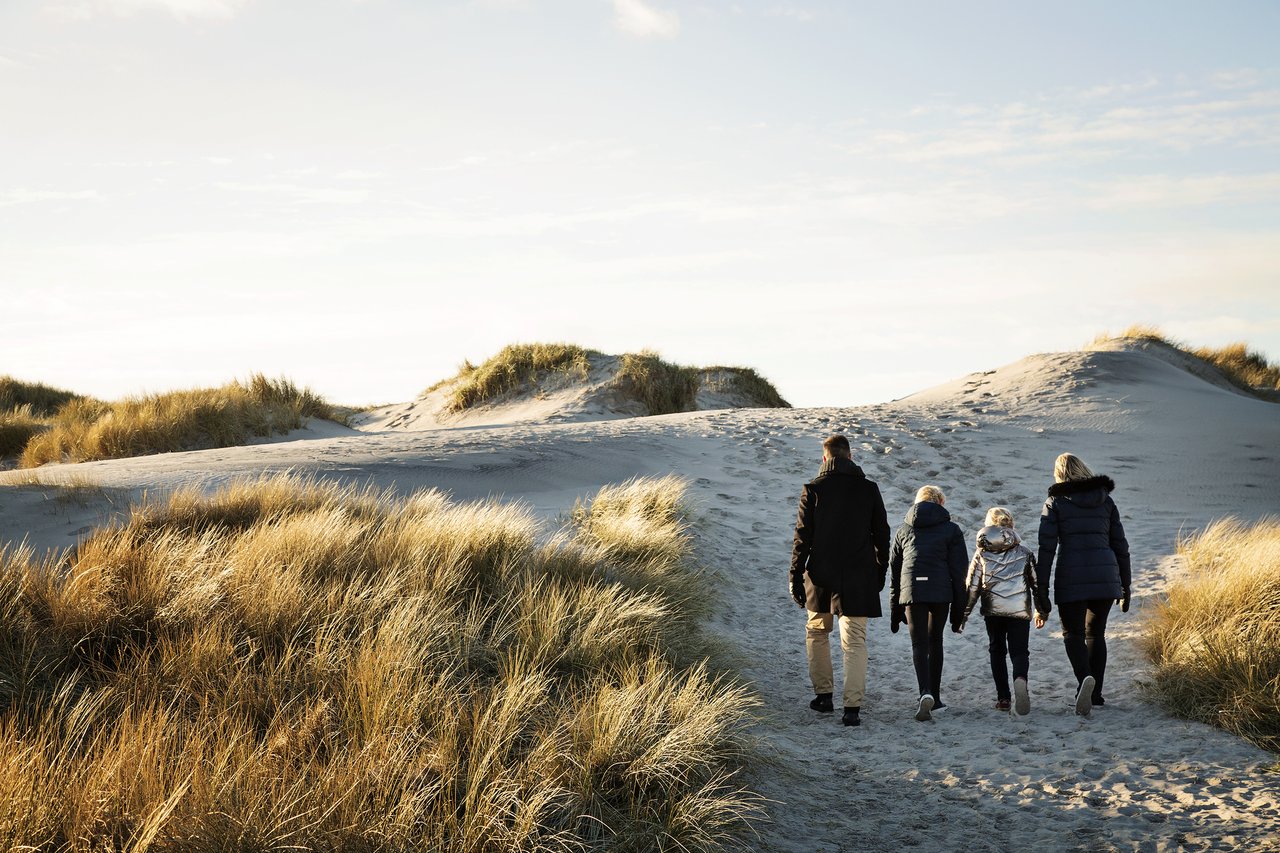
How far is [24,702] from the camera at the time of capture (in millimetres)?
4496

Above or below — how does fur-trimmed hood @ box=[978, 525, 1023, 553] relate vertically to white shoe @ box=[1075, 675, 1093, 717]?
above

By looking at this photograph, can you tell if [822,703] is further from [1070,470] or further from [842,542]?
[1070,470]

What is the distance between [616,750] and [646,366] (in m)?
18.7

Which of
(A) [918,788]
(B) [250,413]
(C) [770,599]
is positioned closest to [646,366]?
(B) [250,413]

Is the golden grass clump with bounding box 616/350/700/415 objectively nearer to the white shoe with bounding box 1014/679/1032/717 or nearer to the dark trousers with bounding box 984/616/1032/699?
the dark trousers with bounding box 984/616/1032/699

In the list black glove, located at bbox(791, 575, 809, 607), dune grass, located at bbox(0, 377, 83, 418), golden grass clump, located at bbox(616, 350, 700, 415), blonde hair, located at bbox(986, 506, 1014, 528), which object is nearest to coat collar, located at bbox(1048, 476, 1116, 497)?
blonde hair, located at bbox(986, 506, 1014, 528)

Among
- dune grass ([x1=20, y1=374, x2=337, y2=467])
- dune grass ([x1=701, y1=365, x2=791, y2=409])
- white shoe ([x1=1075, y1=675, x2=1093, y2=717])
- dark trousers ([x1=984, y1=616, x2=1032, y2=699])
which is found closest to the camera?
white shoe ([x1=1075, y1=675, x2=1093, y2=717])

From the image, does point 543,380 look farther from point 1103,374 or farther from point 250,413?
point 1103,374

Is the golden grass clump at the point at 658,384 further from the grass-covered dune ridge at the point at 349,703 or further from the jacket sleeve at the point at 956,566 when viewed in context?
the jacket sleeve at the point at 956,566

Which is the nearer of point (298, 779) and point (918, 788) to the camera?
point (298, 779)

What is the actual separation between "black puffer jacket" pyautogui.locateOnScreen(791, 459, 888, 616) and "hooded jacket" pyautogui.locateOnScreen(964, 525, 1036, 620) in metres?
0.72

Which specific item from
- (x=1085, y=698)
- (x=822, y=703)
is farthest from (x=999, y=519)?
(x=822, y=703)

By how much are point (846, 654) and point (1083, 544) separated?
182 cm

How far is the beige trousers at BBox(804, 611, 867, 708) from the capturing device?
632cm
